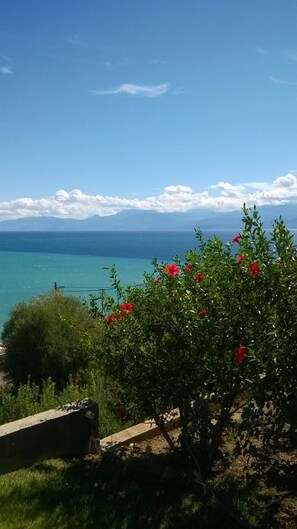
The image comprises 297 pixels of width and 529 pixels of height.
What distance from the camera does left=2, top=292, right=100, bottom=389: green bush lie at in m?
9.26

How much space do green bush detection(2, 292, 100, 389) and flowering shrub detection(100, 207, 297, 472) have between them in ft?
13.4

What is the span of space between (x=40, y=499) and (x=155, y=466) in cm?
114

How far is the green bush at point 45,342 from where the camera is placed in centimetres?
926

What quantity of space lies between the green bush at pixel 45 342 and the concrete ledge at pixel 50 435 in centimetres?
340

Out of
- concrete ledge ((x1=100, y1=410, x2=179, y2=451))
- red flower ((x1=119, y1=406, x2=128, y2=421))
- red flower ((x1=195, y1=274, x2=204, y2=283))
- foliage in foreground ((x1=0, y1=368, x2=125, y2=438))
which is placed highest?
red flower ((x1=195, y1=274, x2=204, y2=283))

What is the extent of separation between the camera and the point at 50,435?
16.8 ft

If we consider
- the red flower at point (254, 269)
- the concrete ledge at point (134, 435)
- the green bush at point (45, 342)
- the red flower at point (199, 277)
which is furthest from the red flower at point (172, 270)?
the green bush at point (45, 342)

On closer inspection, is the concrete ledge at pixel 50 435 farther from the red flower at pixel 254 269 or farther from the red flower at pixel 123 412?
the red flower at pixel 254 269

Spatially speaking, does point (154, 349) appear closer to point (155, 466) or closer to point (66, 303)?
point (155, 466)

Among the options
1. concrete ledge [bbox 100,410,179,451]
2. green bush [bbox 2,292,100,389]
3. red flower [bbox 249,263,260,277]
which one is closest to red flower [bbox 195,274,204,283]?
red flower [bbox 249,263,260,277]

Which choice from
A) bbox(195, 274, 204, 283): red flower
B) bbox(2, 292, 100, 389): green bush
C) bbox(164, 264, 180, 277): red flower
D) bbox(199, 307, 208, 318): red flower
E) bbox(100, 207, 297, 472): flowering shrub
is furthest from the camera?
bbox(2, 292, 100, 389): green bush

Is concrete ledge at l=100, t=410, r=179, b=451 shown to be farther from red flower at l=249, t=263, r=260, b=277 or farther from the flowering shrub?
red flower at l=249, t=263, r=260, b=277

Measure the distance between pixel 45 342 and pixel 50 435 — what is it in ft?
14.7

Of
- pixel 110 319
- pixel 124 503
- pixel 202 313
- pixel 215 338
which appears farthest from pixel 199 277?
pixel 124 503
